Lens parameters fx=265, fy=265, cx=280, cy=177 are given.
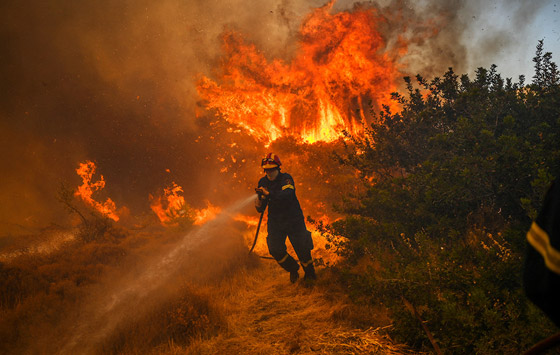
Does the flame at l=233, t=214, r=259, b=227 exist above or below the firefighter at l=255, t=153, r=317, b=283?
above

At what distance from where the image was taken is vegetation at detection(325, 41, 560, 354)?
245 centimetres

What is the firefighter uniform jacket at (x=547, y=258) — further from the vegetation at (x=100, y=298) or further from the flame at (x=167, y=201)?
the flame at (x=167, y=201)

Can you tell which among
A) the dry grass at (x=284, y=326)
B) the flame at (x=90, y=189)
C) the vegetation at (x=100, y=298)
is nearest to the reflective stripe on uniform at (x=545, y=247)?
the dry grass at (x=284, y=326)

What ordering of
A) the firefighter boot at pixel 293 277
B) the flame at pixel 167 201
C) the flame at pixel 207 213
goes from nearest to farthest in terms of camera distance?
1. the firefighter boot at pixel 293 277
2. the flame at pixel 207 213
3. the flame at pixel 167 201

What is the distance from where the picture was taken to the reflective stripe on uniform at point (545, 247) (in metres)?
0.81

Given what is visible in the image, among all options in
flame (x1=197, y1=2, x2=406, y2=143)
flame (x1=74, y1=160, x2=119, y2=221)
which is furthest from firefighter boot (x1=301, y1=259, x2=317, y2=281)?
flame (x1=74, y1=160, x2=119, y2=221)

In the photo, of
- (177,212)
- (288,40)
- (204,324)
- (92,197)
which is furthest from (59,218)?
(288,40)

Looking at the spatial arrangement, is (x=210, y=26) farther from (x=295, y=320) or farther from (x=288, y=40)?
(x=295, y=320)

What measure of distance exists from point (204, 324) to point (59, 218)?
16352mm

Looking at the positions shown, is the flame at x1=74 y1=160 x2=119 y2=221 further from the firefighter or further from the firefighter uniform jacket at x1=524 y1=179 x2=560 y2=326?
the firefighter uniform jacket at x1=524 y1=179 x2=560 y2=326

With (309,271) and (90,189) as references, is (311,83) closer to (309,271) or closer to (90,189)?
(309,271)

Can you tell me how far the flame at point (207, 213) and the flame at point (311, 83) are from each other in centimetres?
499

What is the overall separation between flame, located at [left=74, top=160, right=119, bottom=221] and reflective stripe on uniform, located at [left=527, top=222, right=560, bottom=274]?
654 inches

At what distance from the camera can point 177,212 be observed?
12.2m
